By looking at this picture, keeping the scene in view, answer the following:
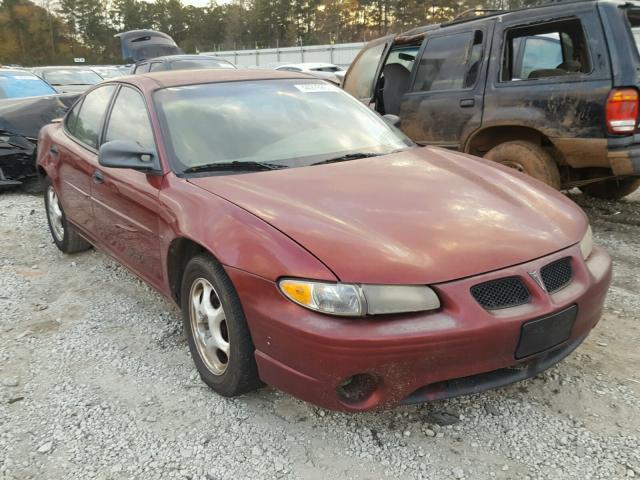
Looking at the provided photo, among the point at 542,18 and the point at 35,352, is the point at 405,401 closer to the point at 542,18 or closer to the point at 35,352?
the point at 35,352

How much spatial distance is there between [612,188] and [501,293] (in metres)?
4.21

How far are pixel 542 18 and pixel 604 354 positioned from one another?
9.82 feet

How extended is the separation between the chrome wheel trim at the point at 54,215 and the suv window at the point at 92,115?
0.72 metres

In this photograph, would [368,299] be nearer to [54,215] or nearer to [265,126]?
[265,126]

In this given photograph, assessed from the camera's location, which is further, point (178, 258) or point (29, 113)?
point (29, 113)

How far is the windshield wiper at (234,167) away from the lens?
2.82 metres

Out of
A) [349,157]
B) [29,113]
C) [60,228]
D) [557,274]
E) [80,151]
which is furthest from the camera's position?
[29,113]

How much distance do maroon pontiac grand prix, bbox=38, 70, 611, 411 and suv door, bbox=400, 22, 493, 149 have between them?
1.87 metres

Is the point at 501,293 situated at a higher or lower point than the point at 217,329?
higher

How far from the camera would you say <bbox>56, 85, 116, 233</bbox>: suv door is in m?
3.80

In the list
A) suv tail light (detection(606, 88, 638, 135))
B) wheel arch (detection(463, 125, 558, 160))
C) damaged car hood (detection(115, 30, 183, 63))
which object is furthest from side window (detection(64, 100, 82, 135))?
damaged car hood (detection(115, 30, 183, 63))

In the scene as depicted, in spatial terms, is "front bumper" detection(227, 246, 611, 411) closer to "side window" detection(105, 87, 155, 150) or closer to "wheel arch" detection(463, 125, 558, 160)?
"side window" detection(105, 87, 155, 150)

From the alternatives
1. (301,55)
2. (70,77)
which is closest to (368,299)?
(70,77)

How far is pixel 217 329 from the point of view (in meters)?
2.54
